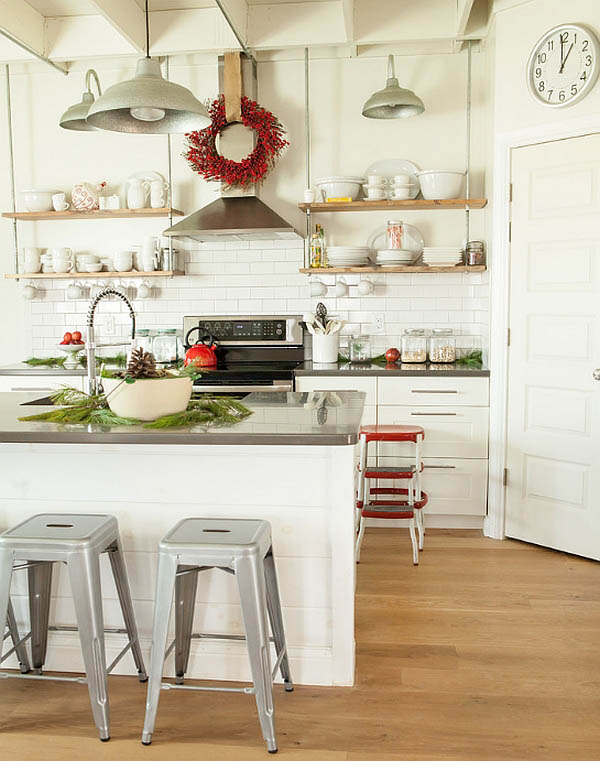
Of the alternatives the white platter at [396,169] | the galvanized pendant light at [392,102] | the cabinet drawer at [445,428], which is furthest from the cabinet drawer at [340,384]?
the galvanized pendant light at [392,102]

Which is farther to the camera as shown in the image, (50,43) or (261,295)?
(261,295)

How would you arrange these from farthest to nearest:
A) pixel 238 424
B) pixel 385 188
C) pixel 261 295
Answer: pixel 261 295 < pixel 385 188 < pixel 238 424

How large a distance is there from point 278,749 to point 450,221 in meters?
3.74

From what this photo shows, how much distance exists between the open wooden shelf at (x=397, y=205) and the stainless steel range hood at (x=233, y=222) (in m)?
0.25

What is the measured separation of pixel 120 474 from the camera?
282 centimetres

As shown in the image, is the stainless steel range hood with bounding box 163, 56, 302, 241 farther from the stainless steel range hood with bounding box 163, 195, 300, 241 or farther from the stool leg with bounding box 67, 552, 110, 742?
the stool leg with bounding box 67, 552, 110, 742

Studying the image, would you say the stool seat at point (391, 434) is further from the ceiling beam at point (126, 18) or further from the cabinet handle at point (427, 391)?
the ceiling beam at point (126, 18)

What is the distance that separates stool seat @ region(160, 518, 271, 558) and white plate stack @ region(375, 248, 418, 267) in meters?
2.76

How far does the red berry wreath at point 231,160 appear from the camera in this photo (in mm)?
5004

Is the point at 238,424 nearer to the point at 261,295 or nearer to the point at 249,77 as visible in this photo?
the point at 261,295

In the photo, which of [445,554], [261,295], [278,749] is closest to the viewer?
[278,749]

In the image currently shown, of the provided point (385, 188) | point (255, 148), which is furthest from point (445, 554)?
point (255, 148)

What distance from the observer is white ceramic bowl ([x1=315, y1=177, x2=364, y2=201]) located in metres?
5.03

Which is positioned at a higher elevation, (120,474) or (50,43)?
(50,43)
